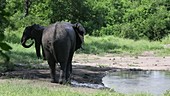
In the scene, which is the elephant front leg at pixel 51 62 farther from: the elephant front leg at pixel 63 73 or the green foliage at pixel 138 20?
the green foliage at pixel 138 20

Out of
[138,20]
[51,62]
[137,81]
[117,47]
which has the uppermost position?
[138,20]

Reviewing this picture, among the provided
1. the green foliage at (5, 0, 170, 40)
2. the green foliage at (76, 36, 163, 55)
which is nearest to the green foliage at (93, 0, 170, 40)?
the green foliage at (5, 0, 170, 40)

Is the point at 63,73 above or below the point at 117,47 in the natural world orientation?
above

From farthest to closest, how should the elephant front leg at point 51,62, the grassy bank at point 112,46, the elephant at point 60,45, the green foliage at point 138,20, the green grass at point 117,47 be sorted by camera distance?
the green foliage at point 138,20, the green grass at point 117,47, the grassy bank at point 112,46, the elephant front leg at point 51,62, the elephant at point 60,45

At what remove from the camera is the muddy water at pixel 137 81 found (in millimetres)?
10320

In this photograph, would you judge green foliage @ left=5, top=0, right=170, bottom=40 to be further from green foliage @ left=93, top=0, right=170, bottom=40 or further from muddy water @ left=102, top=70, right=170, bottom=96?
muddy water @ left=102, top=70, right=170, bottom=96

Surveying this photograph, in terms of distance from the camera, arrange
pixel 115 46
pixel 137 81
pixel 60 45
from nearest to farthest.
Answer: pixel 60 45
pixel 137 81
pixel 115 46

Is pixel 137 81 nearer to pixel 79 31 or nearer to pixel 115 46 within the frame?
pixel 79 31

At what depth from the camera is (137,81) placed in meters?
12.3

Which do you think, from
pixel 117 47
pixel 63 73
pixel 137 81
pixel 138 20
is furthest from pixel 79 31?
pixel 138 20

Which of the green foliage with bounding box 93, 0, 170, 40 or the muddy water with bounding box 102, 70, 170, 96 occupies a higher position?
the green foliage with bounding box 93, 0, 170, 40

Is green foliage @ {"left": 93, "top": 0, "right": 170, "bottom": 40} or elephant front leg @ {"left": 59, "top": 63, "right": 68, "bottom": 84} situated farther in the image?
green foliage @ {"left": 93, "top": 0, "right": 170, "bottom": 40}

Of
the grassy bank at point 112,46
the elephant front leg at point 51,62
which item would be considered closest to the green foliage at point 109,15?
the grassy bank at point 112,46

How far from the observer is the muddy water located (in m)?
10.3
